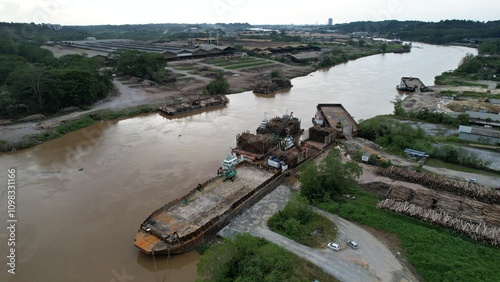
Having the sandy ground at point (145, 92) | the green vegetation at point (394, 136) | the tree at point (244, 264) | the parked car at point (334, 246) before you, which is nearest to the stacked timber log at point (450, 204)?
the parked car at point (334, 246)

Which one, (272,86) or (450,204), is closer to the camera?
(450,204)

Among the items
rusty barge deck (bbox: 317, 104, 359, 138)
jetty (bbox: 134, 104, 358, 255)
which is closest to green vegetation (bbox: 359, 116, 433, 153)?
rusty barge deck (bbox: 317, 104, 359, 138)

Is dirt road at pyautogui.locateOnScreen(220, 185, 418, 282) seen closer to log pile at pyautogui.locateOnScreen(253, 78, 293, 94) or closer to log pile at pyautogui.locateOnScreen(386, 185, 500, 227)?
log pile at pyautogui.locateOnScreen(386, 185, 500, 227)

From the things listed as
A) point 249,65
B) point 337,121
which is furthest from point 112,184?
point 249,65

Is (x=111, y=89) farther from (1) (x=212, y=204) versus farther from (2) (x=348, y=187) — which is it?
(2) (x=348, y=187)

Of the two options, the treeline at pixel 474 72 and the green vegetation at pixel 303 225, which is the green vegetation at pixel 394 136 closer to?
the green vegetation at pixel 303 225

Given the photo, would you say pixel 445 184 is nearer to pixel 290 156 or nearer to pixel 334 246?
pixel 334 246
